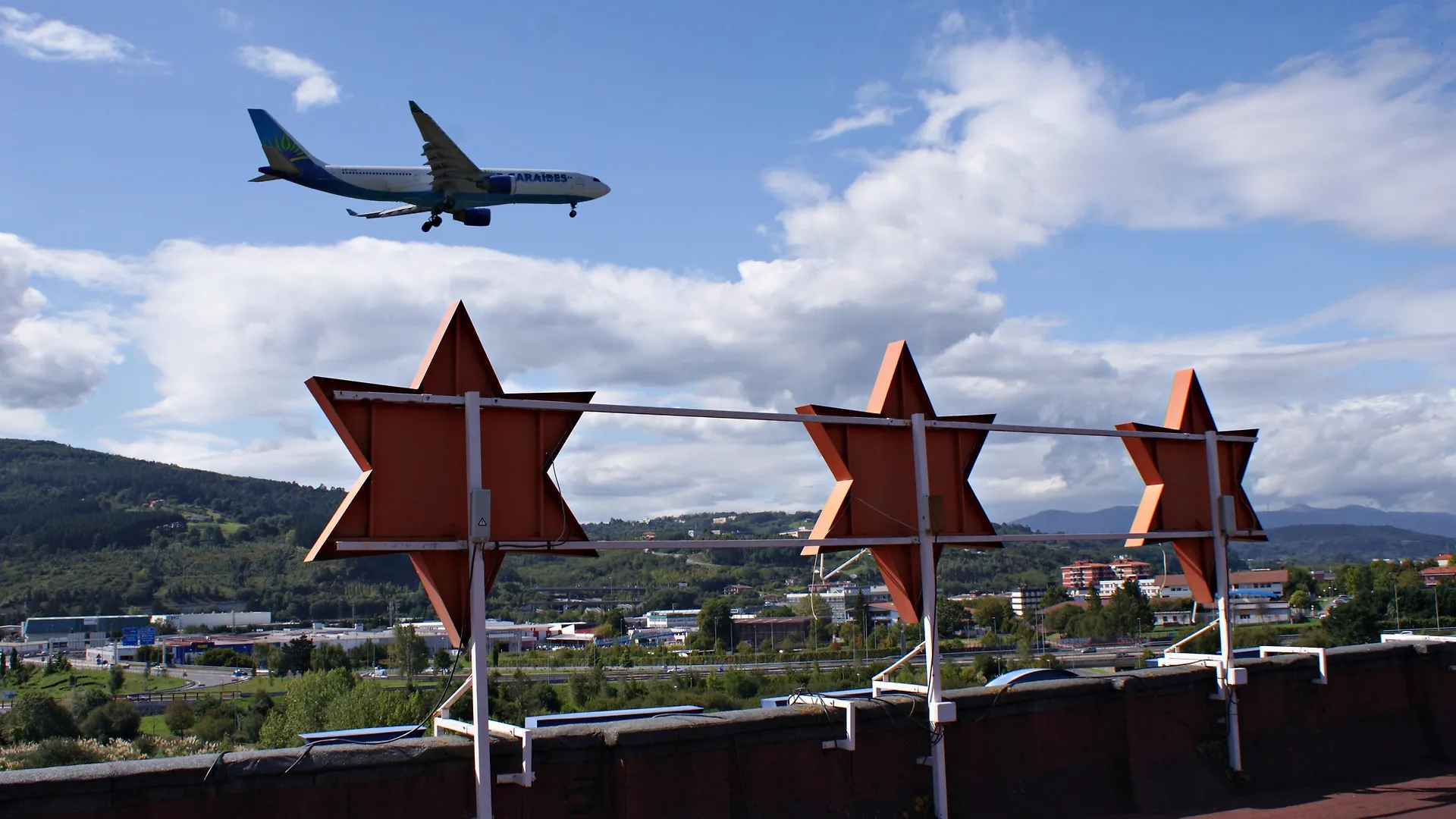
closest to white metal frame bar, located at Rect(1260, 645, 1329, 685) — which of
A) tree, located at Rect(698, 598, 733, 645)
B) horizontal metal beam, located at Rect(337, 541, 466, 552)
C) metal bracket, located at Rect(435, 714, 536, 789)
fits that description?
metal bracket, located at Rect(435, 714, 536, 789)

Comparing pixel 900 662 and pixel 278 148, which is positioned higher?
pixel 278 148

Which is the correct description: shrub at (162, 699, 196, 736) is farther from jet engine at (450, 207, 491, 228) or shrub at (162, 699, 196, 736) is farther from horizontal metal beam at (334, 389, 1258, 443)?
horizontal metal beam at (334, 389, 1258, 443)

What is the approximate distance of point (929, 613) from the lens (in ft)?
29.2

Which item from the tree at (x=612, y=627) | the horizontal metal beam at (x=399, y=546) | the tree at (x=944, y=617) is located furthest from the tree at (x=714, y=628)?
the horizontal metal beam at (x=399, y=546)

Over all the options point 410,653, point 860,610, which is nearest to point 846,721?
point 860,610

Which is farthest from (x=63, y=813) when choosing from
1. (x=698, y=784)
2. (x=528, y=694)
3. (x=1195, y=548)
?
(x=528, y=694)

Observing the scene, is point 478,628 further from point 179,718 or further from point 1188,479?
point 179,718

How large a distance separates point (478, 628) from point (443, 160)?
32006 mm

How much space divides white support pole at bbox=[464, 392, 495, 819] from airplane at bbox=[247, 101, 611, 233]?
1152 inches

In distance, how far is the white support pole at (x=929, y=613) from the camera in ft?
27.3

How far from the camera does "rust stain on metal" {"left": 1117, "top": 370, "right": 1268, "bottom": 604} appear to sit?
427 inches

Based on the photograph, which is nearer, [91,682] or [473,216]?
[473,216]

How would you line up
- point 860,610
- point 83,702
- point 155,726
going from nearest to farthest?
point 83,702 < point 155,726 < point 860,610

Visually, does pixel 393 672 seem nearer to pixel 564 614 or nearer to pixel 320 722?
pixel 320 722
